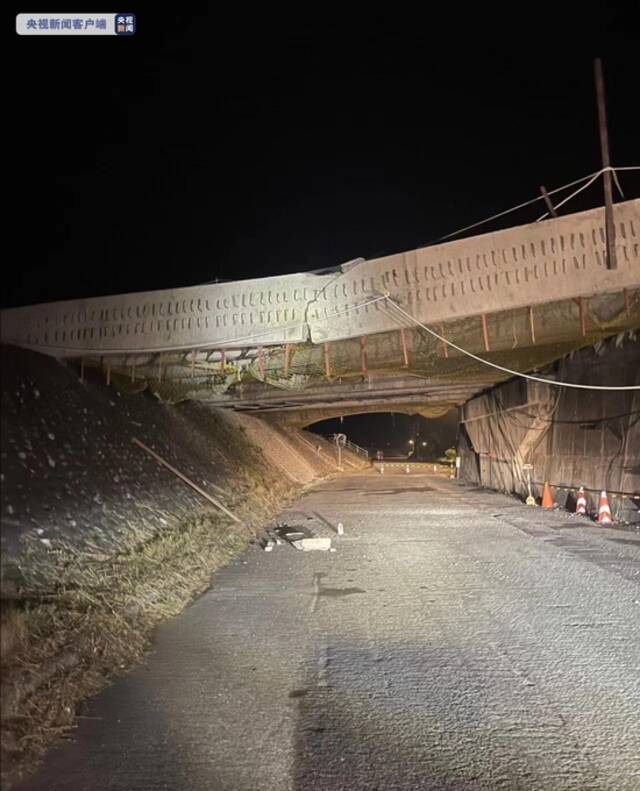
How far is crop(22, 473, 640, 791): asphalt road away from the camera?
3.43m

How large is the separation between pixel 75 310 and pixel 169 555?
5178 mm

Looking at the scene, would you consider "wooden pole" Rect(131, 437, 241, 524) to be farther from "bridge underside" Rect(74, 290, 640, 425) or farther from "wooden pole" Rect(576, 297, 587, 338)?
"wooden pole" Rect(576, 297, 587, 338)

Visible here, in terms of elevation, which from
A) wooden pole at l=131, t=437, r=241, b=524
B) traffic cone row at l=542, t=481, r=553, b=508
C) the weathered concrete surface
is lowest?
traffic cone row at l=542, t=481, r=553, b=508

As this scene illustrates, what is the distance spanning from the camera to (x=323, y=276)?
10.7 m

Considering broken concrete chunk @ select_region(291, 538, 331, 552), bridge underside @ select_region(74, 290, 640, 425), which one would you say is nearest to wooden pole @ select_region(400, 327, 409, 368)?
bridge underside @ select_region(74, 290, 640, 425)

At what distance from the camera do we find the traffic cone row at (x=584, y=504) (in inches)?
485

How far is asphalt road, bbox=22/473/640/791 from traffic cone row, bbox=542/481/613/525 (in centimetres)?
359

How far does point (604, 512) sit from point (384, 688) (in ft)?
30.7

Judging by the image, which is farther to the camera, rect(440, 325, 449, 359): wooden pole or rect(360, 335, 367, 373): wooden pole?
rect(360, 335, 367, 373): wooden pole

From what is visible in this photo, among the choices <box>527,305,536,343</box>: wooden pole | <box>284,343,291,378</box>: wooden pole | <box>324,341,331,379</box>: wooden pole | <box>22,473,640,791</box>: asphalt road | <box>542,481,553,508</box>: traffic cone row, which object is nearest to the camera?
<box>22,473,640,791</box>: asphalt road

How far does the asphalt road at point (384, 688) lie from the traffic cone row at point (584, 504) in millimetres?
3585

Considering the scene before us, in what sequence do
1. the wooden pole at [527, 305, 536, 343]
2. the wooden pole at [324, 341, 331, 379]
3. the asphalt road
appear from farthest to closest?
the wooden pole at [324, 341, 331, 379] < the wooden pole at [527, 305, 536, 343] < the asphalt road

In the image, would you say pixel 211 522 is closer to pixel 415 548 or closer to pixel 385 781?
pixel 415 548

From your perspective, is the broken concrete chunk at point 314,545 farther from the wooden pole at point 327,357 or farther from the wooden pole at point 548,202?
the wooden pole at point 548,202
